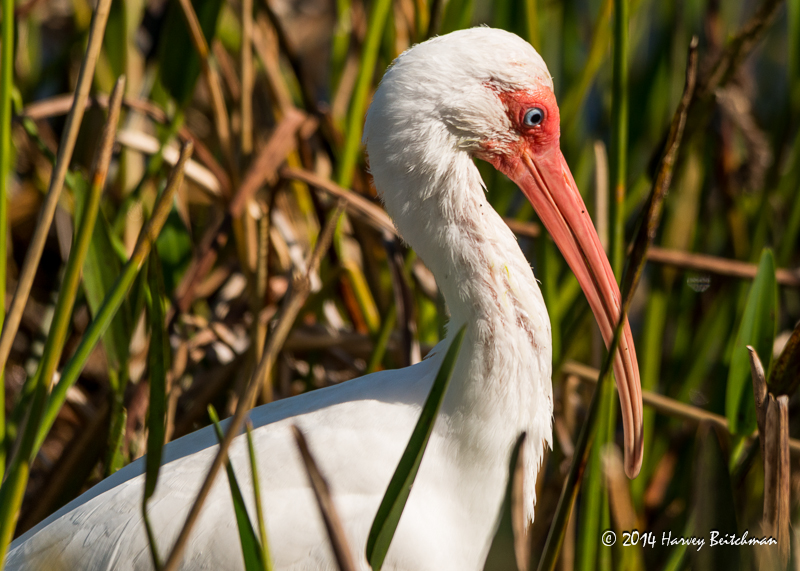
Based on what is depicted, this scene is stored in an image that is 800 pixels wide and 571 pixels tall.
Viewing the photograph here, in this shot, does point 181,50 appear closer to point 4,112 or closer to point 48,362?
point 4,112

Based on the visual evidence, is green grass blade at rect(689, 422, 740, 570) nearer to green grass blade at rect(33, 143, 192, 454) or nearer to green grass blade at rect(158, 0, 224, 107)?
green grass blade at rect(33, 143, 192, 454)

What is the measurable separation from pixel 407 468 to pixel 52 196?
0.60 m

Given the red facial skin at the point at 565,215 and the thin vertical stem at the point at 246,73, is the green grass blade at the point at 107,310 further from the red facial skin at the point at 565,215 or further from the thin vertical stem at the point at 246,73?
the thin vertical stem at the point at 246,73

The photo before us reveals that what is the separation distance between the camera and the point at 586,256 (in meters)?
1.53

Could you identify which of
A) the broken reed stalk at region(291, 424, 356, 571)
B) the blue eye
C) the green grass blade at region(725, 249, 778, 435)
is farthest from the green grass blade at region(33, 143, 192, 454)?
the green grass blade at region(725, 249, 778, 435)

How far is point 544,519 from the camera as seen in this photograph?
214 cm

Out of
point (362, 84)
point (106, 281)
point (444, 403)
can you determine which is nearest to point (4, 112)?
→ point (106, 281)

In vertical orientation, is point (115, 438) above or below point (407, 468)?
below

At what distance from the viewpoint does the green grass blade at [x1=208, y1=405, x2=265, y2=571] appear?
0.92m

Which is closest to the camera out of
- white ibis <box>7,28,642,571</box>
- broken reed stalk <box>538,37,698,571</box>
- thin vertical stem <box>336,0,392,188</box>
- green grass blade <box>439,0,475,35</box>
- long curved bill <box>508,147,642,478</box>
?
broken reed stalk <box>538,37,698,571</box>

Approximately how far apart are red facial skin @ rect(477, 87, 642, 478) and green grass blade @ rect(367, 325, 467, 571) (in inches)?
26.0

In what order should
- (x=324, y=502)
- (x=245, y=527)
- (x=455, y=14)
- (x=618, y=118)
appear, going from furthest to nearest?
1. (x=455, y=14)
2. (x=618, y=118)
3. (x=245, y=527)
4. (x=324, y=502)

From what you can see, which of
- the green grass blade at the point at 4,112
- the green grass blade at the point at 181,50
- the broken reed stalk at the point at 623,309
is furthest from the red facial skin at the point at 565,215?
the green grass blade at the point at 181,50

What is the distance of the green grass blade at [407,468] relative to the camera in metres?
0.88
